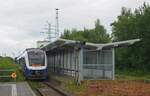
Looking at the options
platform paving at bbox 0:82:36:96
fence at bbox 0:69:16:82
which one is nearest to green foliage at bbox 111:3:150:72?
fence at bbox 0:69:16:82

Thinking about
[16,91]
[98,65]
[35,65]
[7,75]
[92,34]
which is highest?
[92,34]

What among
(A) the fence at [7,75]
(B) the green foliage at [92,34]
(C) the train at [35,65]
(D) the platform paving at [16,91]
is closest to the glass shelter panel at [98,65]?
(D) the platform paving at [16,91]

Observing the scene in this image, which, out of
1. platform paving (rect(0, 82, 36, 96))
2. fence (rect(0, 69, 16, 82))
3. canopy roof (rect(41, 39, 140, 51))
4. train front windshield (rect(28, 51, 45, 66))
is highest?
canopy roof (rect(41, 39, 140, 51))

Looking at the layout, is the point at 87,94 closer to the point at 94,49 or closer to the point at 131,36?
the point at 94,49

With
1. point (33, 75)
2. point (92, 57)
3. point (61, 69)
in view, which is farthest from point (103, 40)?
point (92, 57)

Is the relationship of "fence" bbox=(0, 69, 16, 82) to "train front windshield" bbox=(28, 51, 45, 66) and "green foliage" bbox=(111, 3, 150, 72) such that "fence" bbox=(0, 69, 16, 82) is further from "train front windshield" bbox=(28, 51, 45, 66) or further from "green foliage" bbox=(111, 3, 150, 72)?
"green foliage" bbox=(111, 3, 150, 72)

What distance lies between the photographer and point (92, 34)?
9531 cm

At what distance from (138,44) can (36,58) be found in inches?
385

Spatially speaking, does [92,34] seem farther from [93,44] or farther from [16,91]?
[16,91]

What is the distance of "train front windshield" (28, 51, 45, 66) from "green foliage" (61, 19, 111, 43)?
44.4 m

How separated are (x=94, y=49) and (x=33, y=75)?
9.22m

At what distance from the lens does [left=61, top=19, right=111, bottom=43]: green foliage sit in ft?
298

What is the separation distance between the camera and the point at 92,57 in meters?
37.2

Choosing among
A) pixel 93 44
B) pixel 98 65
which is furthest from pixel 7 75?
pixel 93 44
